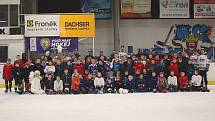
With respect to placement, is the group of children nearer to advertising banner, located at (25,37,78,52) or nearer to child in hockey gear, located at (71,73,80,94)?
child in hockey gear, located at (71,73,80,94)

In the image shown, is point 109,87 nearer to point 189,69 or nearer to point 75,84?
point 75,84

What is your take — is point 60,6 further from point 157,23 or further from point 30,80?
point 30,80

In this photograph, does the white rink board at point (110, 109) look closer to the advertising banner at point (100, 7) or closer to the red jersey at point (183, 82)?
the red jersey at point (183, 82)

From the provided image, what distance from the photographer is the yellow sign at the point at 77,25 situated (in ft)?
66.3

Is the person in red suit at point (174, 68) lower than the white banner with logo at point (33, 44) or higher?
lower

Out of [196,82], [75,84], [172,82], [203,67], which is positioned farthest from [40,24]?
[196,82]

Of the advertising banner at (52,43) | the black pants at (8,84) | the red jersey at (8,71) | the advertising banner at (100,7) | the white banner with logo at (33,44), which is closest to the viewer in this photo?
the red jersey at (8,71)

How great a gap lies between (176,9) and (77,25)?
7.39 metres

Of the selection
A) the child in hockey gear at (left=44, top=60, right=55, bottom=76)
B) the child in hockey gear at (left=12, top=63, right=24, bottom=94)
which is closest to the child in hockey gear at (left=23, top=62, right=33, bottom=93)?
Result: the child in hockey gear at (left=12, top=63, right=24, bottom=94)

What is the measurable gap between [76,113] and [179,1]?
1683cm

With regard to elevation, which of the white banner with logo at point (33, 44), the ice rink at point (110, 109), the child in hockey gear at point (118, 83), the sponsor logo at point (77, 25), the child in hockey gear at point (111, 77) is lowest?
the ice rink at point (110, 109)

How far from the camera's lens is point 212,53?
25141mm

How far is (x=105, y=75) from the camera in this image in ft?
50.6

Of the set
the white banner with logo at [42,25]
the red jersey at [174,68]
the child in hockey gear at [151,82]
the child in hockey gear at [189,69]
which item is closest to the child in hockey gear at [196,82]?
the child in hockey gear at [189,69]
